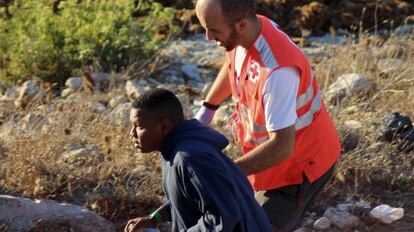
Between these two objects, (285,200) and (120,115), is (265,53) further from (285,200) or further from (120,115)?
(120,115)

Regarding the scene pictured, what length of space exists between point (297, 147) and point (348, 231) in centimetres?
160

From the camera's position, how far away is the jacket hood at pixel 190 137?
359 centimetres

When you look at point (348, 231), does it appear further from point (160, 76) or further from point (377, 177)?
point (160, 76)

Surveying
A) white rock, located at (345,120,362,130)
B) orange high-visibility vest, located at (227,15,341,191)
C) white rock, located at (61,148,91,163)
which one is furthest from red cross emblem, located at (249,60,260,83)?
white rock, located at (345,120,362,130)

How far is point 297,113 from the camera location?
4.24m

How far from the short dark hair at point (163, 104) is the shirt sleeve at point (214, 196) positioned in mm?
261

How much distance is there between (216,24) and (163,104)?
484mm

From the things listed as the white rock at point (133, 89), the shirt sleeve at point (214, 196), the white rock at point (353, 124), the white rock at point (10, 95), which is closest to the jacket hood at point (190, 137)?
the shirt sleeve at point (214, 196)

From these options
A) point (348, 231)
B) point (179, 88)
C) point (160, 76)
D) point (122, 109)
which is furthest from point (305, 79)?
point (160, 76)

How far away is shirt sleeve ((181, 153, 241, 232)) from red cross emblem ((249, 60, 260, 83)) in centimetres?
72

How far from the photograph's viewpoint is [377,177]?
6.14 m

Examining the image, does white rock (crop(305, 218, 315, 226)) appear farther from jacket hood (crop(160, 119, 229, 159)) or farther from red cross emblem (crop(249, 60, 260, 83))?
jacket hood (crop(160, 119, 229, 159))

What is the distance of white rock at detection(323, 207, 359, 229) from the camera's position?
18.9 ft

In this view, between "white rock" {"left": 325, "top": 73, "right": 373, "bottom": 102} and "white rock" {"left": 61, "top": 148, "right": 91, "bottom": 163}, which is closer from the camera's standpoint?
"white rock" {"left": 61, "top": 148, "right": 91, "bottom": 163}
